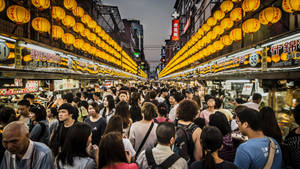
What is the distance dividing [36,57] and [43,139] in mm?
4372

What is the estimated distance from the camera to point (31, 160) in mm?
2307

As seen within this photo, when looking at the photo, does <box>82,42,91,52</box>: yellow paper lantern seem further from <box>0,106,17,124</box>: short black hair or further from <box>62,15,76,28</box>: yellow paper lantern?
<box>0,106,17,124</box>: short black hair

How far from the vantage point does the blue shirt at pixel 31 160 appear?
2281 mm

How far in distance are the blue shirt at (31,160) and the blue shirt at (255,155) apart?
2.70 m

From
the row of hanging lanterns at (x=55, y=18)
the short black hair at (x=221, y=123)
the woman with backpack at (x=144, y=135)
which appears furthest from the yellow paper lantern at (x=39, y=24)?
the short black hair at (x=221, y=123)

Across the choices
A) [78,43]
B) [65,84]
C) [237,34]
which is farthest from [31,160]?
[65,84]

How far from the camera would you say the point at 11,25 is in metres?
7.99

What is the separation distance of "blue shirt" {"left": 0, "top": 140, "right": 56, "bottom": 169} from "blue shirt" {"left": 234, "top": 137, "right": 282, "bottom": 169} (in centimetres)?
270

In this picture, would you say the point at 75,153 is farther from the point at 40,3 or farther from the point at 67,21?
the point at 67,21

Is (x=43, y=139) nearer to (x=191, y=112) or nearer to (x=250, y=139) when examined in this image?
Result: (x=191, y=112)

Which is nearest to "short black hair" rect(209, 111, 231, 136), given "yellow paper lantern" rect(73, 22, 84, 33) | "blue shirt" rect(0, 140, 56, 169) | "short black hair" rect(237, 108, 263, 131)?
"short black hair" rect(237, 108, 263, 131)

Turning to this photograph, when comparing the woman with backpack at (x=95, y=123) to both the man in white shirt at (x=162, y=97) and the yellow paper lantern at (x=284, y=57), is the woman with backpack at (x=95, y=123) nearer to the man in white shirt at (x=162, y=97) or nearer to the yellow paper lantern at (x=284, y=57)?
the man in white shirt at (x=162, y=97)

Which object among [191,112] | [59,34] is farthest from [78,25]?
[191,112]

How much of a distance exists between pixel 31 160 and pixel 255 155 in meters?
3.05
